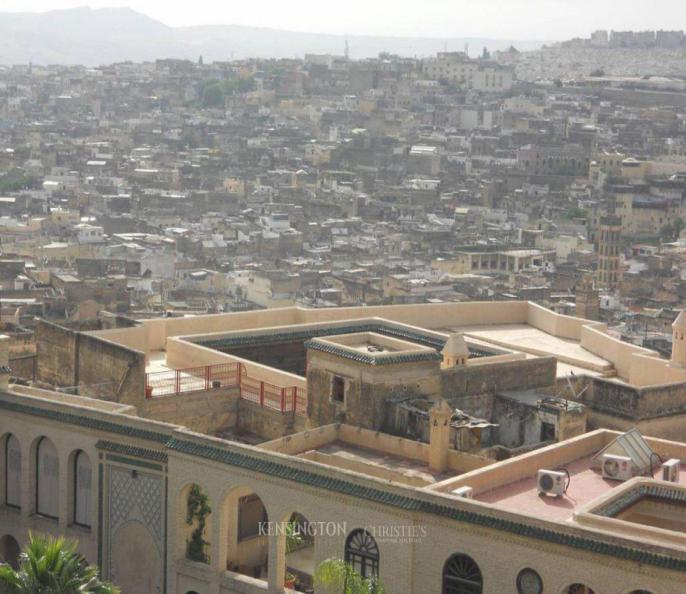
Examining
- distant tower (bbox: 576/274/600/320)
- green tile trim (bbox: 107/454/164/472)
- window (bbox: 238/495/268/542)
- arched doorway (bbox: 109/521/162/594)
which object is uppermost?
green tile trim (bbox: 107/454/164/472)

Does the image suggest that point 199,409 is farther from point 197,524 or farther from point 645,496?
point 645,496

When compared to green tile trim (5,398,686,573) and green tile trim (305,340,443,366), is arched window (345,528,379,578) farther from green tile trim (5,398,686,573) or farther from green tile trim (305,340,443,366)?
green tile trim (305,340,443,366)

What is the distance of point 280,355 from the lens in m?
25.9

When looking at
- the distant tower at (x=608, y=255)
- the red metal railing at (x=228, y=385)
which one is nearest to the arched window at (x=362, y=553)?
the red metal railing at (x=228, y=385)

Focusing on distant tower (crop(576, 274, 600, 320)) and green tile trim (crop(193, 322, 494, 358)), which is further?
distant tower (crop(576, 274, 600, 320))

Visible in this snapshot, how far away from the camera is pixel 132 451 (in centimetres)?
1852

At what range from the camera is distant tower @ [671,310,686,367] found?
24.0 meters

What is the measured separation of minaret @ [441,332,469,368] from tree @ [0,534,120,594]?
8.24 m

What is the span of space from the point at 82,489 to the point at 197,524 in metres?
1.77

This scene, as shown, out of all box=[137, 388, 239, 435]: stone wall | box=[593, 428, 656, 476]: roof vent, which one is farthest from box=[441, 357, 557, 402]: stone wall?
box=[593, 428, 656, 476]: roof vent

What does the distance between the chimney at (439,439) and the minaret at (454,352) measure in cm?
310

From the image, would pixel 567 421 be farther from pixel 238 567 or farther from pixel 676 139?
pixel 676 139

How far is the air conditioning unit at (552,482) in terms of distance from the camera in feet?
56.7

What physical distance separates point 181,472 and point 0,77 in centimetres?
16146
